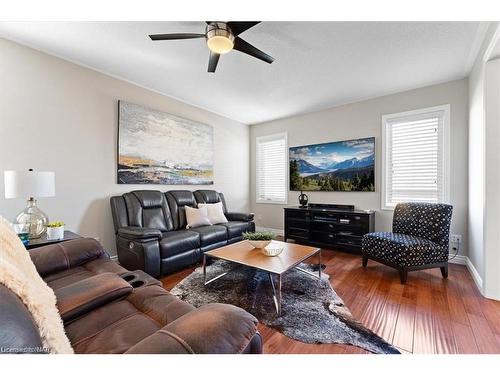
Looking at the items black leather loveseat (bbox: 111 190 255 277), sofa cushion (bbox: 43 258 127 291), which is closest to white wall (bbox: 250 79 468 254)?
black leather loveseat (bbox: 111 190 255 277)

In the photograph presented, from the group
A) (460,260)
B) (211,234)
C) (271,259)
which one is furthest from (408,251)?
(211,234)

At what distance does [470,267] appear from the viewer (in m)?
2.65

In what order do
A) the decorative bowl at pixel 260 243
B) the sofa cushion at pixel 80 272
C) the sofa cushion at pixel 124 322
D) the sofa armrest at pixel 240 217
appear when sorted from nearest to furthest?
the sofa cushion at pixel 124 322
the sofa cushion at pixel 80 272
the decorative bowl at pixel 260 243
the sofa armrest at pixel 240 217

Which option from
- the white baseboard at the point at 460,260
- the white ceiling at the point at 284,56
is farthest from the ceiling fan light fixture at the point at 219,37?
the white baseboard at the point at 460,260

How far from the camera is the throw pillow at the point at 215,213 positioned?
3547mm

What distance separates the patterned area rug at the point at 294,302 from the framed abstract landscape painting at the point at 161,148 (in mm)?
1620

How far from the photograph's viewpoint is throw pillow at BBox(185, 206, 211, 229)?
3271 mm

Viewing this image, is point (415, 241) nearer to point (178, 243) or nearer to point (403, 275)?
point (403, 275)

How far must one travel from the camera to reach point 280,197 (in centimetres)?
482

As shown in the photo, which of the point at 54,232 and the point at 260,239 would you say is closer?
the point at 54,232

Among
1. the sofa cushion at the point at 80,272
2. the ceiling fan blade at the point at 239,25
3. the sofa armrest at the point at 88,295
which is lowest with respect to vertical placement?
the sofa cushion at the point at 80,272

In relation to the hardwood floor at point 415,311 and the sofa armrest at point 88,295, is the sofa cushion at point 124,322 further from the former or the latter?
the hardwood floor at point 415,311

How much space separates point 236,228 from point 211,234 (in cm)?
52
